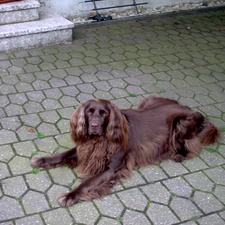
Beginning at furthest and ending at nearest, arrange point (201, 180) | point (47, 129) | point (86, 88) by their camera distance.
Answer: point (86, 88) < point (47, 129) < point (201, 180)

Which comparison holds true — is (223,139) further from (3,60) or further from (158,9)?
(158,9)

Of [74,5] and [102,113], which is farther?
[74,5]

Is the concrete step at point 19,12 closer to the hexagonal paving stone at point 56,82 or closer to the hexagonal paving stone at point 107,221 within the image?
the hexagonal paving stone at point 56,82

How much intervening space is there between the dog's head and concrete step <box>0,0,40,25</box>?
12.2ft

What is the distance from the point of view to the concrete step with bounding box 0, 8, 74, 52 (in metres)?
6.48

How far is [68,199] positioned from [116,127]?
2.73ft

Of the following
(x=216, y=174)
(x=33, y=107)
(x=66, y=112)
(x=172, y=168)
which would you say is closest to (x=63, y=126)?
(x=66, y=112)

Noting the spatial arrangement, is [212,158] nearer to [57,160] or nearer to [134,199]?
[134,199]

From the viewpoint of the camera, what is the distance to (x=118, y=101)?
17.7 ft

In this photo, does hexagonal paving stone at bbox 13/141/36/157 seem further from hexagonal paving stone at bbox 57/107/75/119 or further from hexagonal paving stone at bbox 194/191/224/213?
hexagonal paving stone at bbox 194/191/224/213

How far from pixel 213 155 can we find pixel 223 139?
40cm

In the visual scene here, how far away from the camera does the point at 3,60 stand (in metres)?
6.29

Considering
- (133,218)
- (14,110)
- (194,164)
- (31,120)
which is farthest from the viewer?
(14,110)

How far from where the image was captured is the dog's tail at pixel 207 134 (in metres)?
4.59
